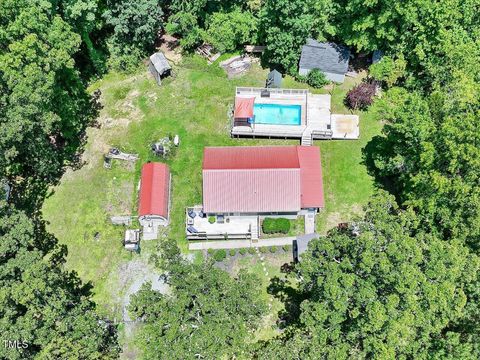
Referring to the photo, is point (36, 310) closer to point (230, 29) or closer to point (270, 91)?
point (270, 91)

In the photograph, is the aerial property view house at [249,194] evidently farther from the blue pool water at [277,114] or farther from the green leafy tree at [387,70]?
the green leafy tree at [387,70]

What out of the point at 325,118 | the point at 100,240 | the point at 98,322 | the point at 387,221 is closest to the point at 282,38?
the point at 325,118

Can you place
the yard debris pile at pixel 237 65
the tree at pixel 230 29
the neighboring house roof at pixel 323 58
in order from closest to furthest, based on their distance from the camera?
the neighboring house roof at pixel 323 58
the tree at pixel 230 29
the yard debris pile at pixel 237 65

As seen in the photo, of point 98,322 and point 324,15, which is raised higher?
point 324,15

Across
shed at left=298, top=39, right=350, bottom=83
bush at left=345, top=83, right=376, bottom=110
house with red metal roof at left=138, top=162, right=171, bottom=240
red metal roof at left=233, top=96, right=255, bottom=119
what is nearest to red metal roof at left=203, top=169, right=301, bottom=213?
house with red metal roof at left=138, top=162, right=171, bottom=240

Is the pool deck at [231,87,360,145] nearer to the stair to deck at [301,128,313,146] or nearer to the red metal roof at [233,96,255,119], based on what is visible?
the stair to deck at [301,128,313,146]

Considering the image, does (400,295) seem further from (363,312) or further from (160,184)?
(160,184)

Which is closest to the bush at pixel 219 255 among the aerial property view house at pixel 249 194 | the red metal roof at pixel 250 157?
the aerial property view house at pixel 249 194

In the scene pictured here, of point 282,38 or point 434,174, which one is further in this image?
point 282,38
